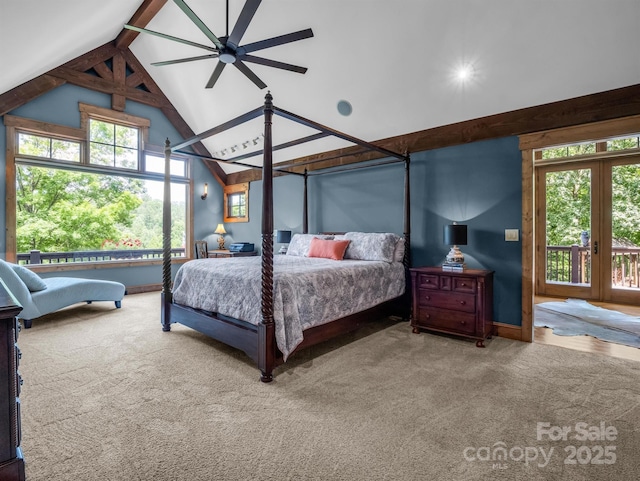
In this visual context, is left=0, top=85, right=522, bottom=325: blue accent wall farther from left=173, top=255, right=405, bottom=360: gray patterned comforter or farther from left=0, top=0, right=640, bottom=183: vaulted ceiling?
left=173, top=255, right=405, bottom=360: gray patterned comforter

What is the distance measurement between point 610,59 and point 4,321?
4.48m

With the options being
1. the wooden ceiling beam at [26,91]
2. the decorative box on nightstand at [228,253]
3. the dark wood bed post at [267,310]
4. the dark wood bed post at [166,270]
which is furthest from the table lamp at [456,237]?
the wooden ceiling beam at [26,91]

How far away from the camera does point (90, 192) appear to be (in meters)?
6.76

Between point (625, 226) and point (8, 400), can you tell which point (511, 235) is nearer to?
point (625, 226)

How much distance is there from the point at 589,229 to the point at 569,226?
0.32 m

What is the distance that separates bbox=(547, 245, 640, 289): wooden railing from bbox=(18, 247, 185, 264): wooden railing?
24.4 ft

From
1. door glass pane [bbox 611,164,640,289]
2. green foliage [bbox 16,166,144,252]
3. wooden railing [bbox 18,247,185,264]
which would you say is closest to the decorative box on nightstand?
wooden railing [bbox 18,247,185,264]

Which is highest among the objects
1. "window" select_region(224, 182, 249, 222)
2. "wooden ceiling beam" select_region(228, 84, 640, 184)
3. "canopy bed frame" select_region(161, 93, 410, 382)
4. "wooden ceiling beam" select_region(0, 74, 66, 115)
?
"wooden ceiling beam" select_region(0, 74, 66, 115)

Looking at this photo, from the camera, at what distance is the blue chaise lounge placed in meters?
3.73

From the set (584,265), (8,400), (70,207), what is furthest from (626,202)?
(70,207)

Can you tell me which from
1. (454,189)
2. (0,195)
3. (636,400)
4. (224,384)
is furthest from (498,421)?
(0,195)

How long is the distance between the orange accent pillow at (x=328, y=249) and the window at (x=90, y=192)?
3.77 m

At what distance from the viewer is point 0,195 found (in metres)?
4.85

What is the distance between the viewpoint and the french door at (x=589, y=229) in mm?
5566
